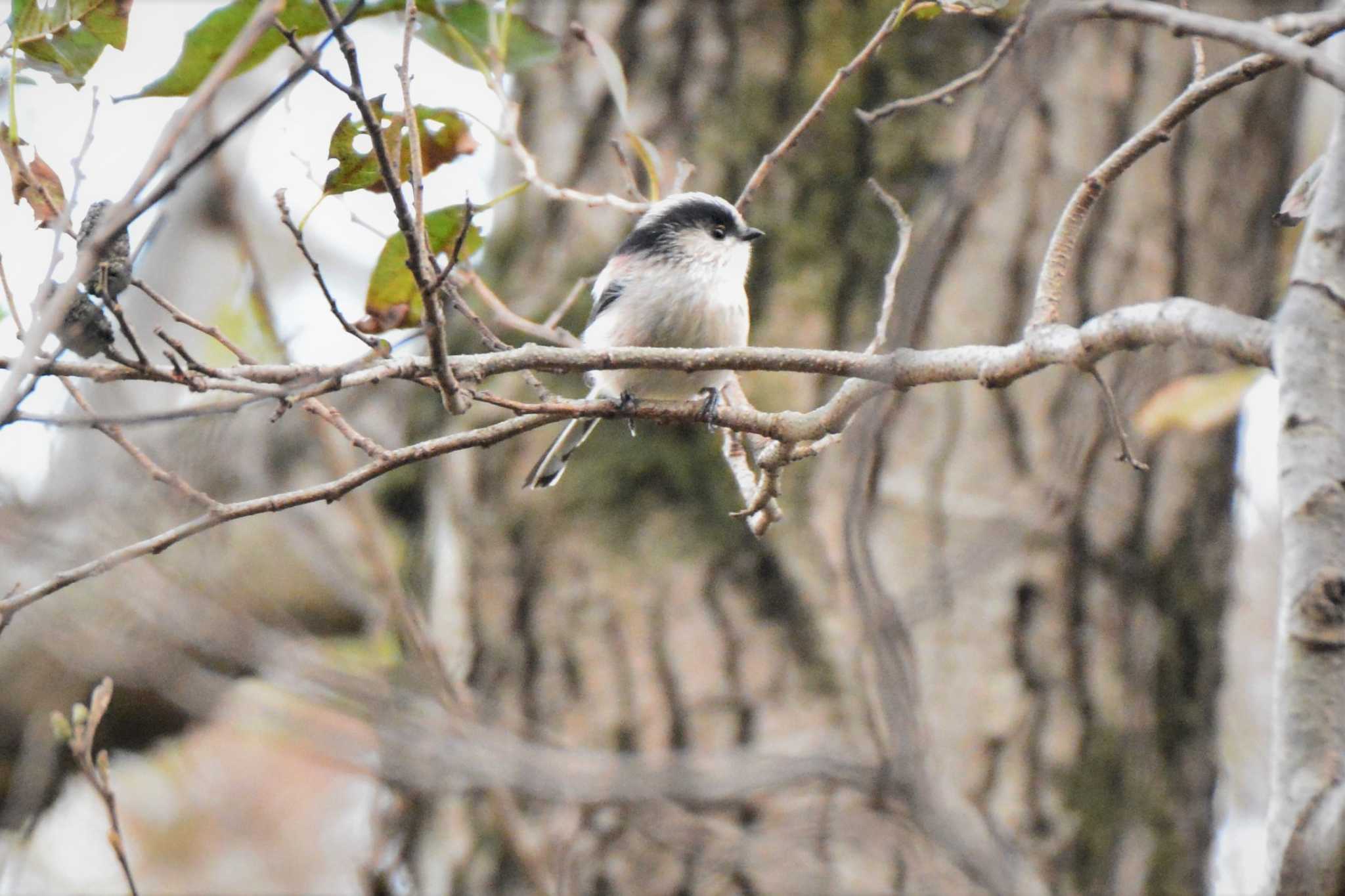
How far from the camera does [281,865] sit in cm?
816

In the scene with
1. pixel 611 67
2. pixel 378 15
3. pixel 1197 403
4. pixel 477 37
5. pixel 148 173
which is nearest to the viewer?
pixel 148 173

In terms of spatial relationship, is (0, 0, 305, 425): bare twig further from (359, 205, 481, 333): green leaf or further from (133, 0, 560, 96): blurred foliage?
(359, 205, 481, 333): green leaf

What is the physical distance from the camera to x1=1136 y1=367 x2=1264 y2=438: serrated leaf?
334cm

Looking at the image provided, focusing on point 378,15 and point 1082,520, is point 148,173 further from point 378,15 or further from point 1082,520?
point 1082,520

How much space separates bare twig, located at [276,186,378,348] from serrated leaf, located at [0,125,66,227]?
31 cm

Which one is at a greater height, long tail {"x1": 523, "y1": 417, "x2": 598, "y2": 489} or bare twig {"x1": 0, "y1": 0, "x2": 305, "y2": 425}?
bare twig {"x1": 0, "y1": 0, "x2": 305, "y2": 425}

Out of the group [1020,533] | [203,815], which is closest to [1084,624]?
[1020,533]

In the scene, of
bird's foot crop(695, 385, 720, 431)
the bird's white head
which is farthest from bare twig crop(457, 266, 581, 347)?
the bird's white head

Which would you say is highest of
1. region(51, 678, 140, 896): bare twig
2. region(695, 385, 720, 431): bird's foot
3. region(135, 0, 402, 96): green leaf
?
region(135, 0, 402, 96): green leaf

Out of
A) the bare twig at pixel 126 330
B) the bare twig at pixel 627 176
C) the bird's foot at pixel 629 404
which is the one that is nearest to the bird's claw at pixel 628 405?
the bird's foot at pixel 629 404

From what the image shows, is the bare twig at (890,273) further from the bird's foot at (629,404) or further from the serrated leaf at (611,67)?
the serrated leaf at (611,67)

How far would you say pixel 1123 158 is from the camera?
171 centimetres

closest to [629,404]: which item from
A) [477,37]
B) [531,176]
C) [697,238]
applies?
[531,176]

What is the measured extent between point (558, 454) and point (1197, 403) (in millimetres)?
1741
